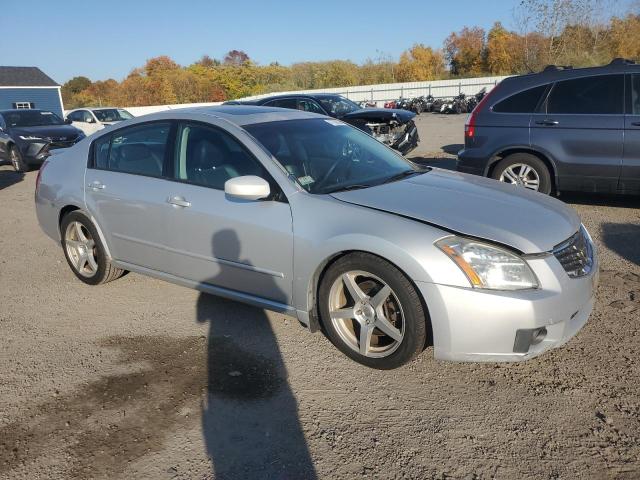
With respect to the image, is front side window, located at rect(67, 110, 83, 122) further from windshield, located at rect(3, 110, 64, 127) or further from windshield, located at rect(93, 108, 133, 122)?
windshield, located at rect(3, 110, 64, 127)

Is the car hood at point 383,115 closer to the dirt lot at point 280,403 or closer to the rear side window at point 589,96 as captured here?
the rear side window at point 589,96

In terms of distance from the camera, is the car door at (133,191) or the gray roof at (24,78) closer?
the car door at (133,191)

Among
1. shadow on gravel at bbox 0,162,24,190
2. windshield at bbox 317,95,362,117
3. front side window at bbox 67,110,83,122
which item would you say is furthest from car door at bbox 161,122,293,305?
front side window at bbox 67,110,83,122

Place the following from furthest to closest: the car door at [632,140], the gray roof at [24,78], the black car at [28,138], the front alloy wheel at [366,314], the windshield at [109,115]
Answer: the gray roof at [24,78] → the windshield at [109,115] → the black car at [28,138] → the car door at [632,140] → the front alloy wheel at [366,314]

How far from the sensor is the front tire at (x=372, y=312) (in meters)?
2.93

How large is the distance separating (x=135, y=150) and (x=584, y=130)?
5094mm

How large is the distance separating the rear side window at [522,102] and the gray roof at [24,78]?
4308 centimetres

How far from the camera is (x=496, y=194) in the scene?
11.7 feet

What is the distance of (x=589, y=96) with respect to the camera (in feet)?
20.8

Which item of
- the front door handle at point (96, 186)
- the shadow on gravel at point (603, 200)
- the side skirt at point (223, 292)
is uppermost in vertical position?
the front door handle at point (96, 186)

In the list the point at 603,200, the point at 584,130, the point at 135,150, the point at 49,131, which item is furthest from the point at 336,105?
the point at 135,150

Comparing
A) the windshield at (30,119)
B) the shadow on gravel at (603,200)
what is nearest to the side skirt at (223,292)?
the shadow on gravel at (603,200)

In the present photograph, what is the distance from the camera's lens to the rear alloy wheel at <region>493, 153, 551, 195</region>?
6.59 m

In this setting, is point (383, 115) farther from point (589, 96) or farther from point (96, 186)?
point (96, 186)
